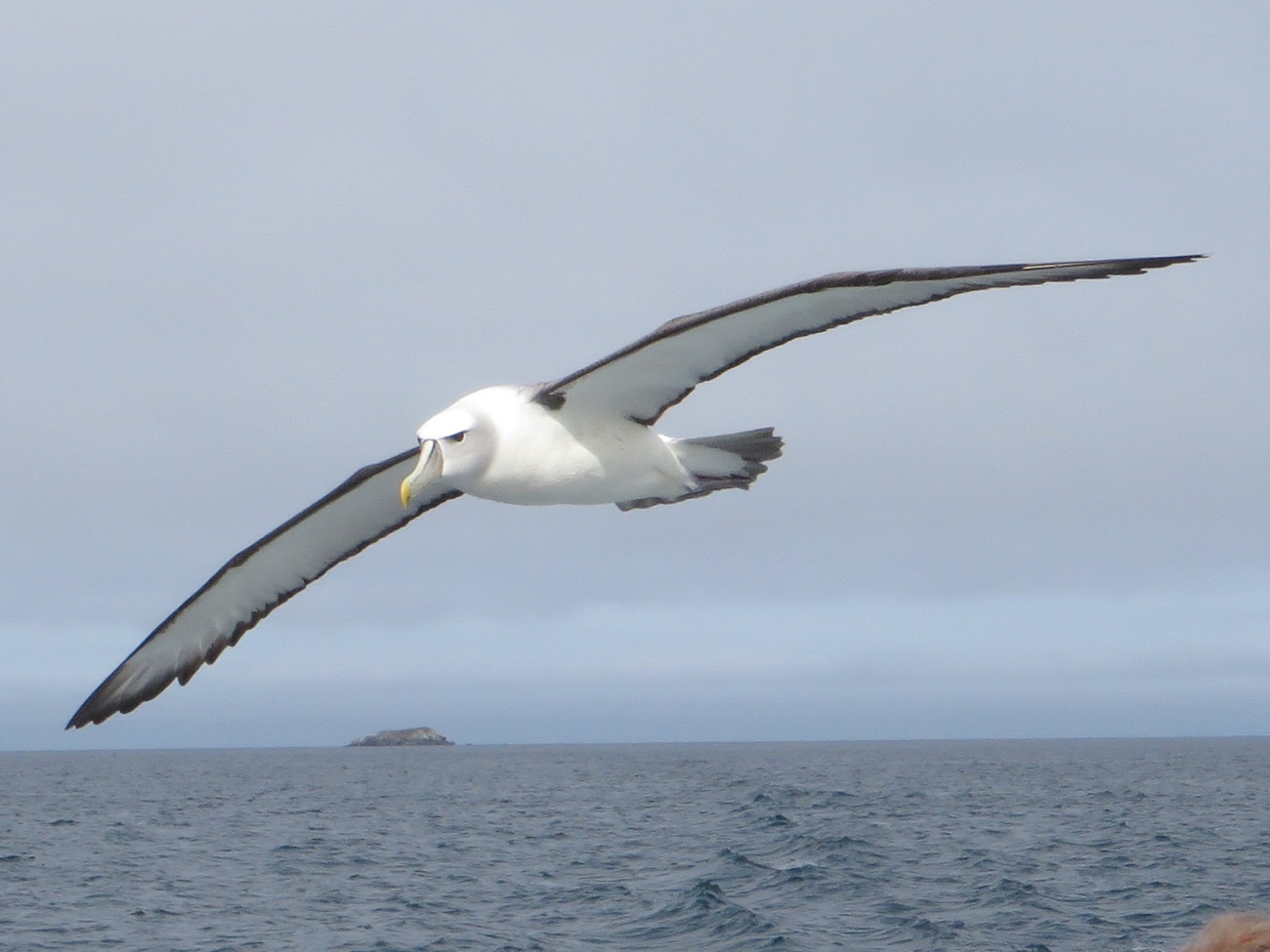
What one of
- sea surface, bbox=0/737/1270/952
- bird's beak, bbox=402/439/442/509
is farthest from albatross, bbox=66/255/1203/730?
sea surface, bbox=0/737/1270/952

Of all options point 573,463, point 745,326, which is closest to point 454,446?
point 573,463

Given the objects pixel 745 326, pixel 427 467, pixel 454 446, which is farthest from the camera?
pixel 745 326

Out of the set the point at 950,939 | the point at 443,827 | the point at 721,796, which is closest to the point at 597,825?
the point at 443,827

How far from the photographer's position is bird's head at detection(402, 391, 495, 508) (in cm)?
802

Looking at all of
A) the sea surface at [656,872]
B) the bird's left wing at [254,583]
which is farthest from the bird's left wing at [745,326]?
the sea surface at [656,872]

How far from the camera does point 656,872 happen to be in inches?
1352

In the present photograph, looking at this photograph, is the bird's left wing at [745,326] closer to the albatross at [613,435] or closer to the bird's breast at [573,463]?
the albatross at [613,435]

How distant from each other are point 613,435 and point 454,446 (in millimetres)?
1296

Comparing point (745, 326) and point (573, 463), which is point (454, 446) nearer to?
point (573, 463)

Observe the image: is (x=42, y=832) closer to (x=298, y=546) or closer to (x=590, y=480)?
(x=298, y=546)

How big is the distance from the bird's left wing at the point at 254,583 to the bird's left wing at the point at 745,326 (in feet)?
7.43

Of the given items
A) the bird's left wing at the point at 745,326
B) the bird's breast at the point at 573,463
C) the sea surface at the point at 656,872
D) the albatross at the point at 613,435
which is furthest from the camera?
the sea surface at the point at 656,872

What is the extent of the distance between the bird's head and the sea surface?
16.5 m

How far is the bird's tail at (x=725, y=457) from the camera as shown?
9.83 m
